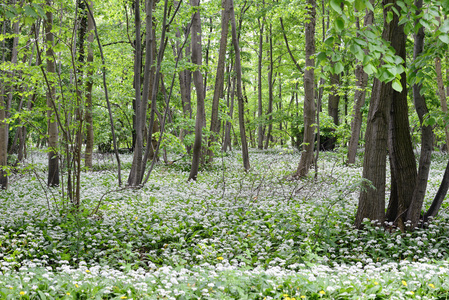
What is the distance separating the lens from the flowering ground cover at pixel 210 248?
330 cm

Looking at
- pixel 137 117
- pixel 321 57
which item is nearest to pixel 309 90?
pixel 137 117

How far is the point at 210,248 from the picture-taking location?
5.16 meters

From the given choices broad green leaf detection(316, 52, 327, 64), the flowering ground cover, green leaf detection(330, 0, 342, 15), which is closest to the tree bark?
the flowering ground cover

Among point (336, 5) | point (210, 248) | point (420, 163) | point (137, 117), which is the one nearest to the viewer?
point (336, 5)

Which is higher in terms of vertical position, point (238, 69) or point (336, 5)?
point (238, 69)

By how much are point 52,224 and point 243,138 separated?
26.0ft

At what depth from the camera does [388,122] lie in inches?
221

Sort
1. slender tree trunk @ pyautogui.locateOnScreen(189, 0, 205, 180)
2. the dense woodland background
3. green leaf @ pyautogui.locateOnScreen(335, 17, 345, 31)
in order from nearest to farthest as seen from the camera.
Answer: green leaf @ pyautogui.locateOnScreen(335, 17, 345, 31) < the dense woodland background < slender tree trunk @ pyautogui.locateOnScreen(189, 0, 205, 180)

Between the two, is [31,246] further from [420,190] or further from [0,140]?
[420,190]

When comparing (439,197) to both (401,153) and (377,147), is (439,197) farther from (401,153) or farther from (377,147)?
(377,147)

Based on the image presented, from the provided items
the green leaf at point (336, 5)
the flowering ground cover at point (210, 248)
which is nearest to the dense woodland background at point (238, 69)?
the green leaf at point (336, 5)

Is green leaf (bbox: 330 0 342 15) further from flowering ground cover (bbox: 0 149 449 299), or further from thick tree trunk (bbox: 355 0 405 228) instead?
thick tree trunk (bbox: 355 0 405 228)

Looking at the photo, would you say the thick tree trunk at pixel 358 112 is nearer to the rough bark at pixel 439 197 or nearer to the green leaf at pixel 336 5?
the rough bark at pixel 439 197

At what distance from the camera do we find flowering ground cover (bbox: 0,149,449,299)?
10.8 feet
